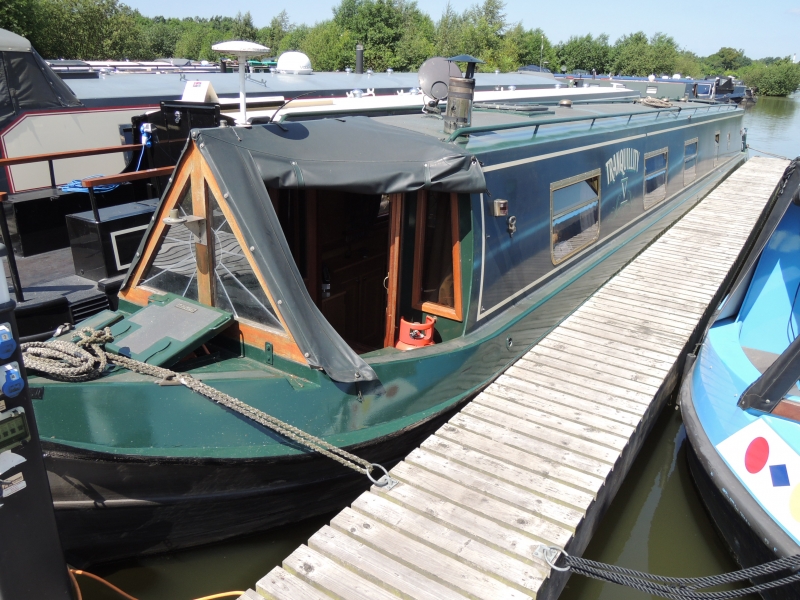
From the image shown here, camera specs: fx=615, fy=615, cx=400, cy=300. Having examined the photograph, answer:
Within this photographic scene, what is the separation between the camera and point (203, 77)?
34.3 ft

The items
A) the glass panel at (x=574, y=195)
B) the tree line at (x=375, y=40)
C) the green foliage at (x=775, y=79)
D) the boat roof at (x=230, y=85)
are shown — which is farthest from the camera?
the green foliage at (x=775, y=79)

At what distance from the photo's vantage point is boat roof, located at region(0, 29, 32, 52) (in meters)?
6.30

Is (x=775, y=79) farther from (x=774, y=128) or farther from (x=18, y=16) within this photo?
(x=18, y=16)

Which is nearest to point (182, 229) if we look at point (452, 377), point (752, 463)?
point (452, 377)

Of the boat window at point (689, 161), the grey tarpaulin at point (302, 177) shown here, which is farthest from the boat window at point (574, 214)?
the boat window at point (689, 161)

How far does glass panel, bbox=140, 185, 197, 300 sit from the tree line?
32.0 meters

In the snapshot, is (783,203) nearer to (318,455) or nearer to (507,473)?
(507,473)

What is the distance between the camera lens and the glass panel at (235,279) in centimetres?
344

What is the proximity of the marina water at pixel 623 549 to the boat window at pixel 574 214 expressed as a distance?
185cm

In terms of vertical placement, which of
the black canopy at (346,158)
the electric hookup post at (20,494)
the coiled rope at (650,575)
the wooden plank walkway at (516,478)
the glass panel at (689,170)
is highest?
the black canopy at (346,158)

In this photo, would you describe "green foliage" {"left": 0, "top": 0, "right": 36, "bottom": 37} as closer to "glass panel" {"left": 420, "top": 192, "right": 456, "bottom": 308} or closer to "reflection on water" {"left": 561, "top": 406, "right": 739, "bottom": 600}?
"glass panel" {"left": 420, "top": 192, "right": 456, "bottom": 308}

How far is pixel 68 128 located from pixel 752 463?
756cm

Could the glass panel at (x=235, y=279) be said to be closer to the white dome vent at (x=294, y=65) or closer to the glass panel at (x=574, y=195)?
the glass panel at (x=574, y=195)

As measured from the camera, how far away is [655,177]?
8.08 metres
